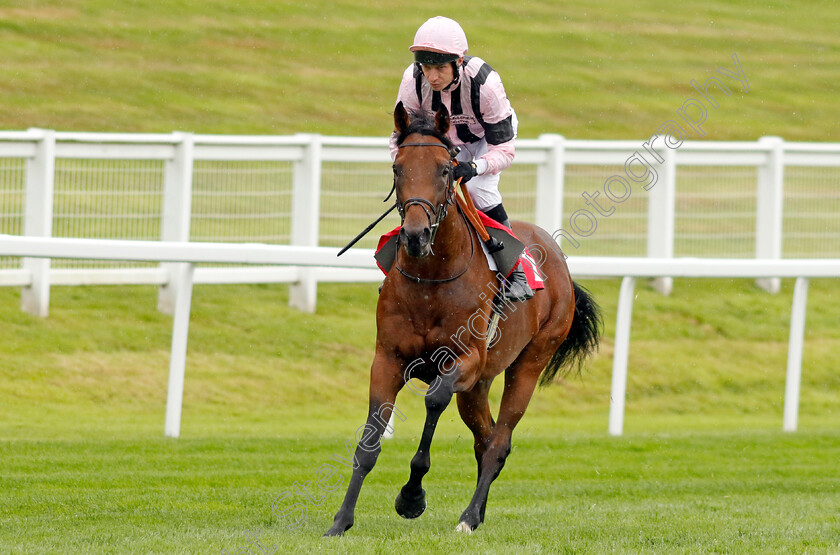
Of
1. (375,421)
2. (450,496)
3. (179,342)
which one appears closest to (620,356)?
(450,496)

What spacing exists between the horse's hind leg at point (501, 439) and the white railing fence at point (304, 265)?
4.54 feet

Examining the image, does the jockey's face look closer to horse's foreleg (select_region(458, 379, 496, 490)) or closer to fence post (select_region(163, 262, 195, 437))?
horse's foreleg (select_region(458, 379, 496, 490))

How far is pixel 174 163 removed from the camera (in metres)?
9.84

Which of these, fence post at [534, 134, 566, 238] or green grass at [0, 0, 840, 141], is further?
green grass at [0, 0, 840, 141]

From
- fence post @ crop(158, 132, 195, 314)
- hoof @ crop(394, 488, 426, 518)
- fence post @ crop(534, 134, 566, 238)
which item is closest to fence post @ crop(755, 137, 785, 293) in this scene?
fence post @ crop(534, 134, 566, 238)

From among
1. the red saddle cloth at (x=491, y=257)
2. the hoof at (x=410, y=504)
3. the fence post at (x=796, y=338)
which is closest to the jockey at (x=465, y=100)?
the red saddle cloth at (x=491, y=257)

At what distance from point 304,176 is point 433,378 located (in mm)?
5379

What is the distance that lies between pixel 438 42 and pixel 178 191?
504 cm

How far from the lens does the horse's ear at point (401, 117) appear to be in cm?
503

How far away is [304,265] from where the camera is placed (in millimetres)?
7160

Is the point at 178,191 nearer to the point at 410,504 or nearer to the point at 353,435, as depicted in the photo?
the point at 353,435

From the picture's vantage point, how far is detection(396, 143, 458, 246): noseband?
481cm

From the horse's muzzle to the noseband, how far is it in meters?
0.05

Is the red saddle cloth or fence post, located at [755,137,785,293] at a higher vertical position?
fence post, located at [755,137,785,293]
